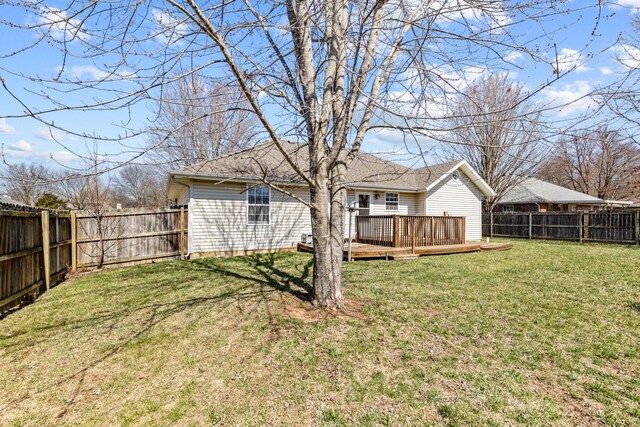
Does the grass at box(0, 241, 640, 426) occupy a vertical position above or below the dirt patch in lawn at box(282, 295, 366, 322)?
below

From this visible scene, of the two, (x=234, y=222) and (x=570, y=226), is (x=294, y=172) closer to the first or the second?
(x=234, y=222)

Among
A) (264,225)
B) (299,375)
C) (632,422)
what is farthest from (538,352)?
(264,225)

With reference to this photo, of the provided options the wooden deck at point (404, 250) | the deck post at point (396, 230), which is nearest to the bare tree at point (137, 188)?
the wooden deck at point (404, 250)

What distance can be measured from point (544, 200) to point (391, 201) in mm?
15569

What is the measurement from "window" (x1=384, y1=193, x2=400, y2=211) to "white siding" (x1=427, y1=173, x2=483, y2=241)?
1475 millimetres

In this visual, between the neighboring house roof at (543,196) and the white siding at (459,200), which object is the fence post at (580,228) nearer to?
the white siding at (459,200)

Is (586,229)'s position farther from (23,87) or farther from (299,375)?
(23,87)

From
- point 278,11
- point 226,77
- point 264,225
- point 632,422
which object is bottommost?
point 632,422

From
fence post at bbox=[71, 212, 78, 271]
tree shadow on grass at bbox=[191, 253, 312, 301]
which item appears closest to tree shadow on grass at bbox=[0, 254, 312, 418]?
tree shadow on grass at bbox=[191, 253, 312, 301]

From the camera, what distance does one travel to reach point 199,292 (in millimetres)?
6109

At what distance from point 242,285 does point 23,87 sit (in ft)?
15.1

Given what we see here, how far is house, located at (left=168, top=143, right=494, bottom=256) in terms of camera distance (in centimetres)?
1080

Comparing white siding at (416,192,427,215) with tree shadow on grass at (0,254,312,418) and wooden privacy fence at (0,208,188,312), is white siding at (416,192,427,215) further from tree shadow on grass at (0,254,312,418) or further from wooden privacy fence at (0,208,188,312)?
wooden privacy fence at (0,208,188,312)

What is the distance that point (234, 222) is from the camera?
1152 centimetres
